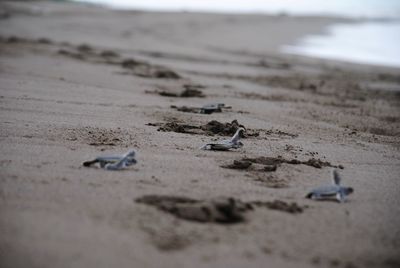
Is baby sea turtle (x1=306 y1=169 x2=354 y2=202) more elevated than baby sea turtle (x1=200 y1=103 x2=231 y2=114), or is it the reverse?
baby sea turtle (x1=200 y1=103 x2=231 y2=114)

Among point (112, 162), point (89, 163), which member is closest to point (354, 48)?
point (112, 162)

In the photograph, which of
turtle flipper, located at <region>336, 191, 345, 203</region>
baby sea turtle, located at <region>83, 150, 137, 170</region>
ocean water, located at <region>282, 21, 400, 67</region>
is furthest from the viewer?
→ ocean water, located at <region>282, 21, 400, 67</region>

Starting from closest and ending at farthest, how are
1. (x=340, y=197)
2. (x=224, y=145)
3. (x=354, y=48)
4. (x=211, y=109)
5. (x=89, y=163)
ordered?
(x=340, y=197), (x=89, y=163), (x=224, y=145), (x=211, y=109), (x=354, y=48)

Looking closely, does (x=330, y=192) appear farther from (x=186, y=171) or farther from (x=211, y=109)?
(x=211, y=109)

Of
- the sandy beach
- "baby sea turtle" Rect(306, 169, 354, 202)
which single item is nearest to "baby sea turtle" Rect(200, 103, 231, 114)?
the sandy beach

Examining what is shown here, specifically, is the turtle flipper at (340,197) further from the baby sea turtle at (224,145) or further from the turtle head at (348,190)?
the baby sea turtle at (224,145)

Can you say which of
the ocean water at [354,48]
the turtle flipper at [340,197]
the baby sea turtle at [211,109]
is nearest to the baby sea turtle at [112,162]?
the turtle flipper at [340,197]

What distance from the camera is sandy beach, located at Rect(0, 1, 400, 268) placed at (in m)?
2.05

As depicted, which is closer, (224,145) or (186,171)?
(186,171)

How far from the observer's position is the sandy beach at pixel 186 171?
6.73 feet

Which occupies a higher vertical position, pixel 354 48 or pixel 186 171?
pixel 354 48

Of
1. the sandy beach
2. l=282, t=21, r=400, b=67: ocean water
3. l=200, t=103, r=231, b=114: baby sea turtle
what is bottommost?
the sandy beach

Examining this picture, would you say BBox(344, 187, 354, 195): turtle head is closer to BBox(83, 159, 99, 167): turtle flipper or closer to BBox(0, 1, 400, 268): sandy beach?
BBox(0, 1, 400, 268): sandy beach

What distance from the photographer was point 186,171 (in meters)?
2.95
